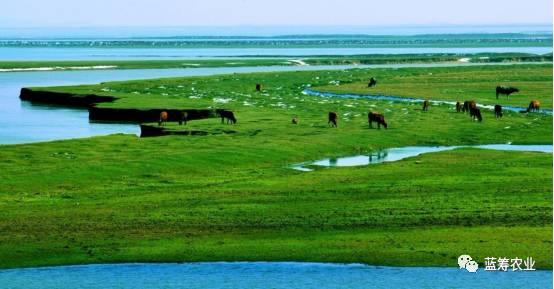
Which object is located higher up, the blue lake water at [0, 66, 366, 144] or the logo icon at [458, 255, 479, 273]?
the logo icon at [458, 255, 479, 273]

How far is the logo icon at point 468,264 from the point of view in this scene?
76.1 ft

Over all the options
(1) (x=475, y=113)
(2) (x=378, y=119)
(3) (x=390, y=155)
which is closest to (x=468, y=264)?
(3) (x=390, y=155)

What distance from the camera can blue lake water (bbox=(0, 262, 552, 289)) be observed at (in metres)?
22.3

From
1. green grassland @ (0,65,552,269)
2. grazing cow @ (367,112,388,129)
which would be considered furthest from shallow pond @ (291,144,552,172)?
grazing cow @ (367,112,388,129)

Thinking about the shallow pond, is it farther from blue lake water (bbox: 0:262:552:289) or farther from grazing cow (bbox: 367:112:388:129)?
blue lake water (bbox: 0:262:552:289)

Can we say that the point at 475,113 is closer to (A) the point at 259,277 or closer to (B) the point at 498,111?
(B) the point at 498,111

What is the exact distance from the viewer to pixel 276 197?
3125cm

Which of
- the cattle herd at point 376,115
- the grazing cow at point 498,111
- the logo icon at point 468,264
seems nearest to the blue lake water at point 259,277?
the logo icon at point 468,264

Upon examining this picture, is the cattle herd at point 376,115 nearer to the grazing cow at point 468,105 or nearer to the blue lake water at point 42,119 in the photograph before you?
the grazing cow at point 468,105

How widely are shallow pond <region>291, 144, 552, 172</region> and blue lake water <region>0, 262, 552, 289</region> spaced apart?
1497 centimetres

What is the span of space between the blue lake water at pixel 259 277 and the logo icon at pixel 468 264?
0.14m

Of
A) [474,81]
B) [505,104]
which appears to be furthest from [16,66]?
[505,104]

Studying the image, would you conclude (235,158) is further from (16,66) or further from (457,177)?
(16,66)

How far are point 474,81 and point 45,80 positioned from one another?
4203 cm
